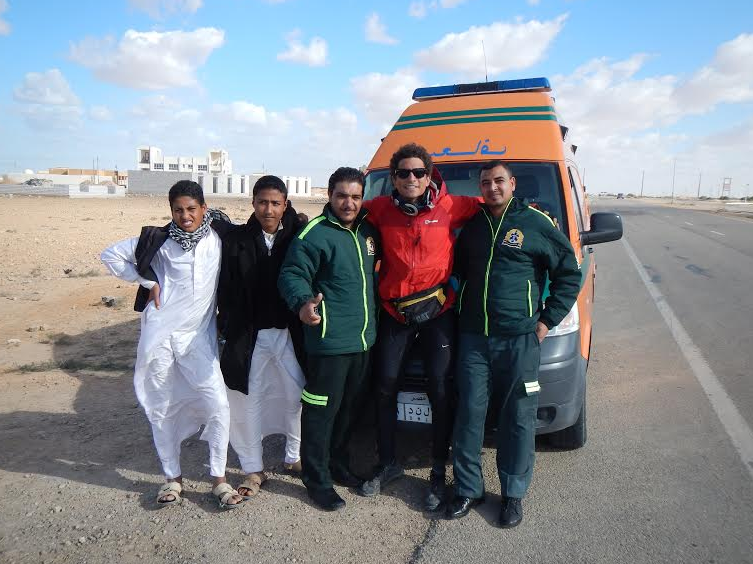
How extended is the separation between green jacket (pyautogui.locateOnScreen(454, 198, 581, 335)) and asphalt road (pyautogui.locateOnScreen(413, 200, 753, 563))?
1.11 meters

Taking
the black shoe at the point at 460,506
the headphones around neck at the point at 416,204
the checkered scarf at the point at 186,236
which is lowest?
the black shoe at the point at 460,506

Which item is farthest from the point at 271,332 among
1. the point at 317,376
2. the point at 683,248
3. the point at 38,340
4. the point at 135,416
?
the point at 683,248

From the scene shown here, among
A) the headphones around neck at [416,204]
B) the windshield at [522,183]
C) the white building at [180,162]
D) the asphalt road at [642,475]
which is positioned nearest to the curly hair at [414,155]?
the headphones around neck at [416,204]

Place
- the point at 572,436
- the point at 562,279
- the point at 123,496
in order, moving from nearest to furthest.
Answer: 1. the point at 562,279
2. the point at 123,496
3. the point at 572,436

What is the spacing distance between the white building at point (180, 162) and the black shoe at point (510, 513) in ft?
357

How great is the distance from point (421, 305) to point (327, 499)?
1297 millimetres

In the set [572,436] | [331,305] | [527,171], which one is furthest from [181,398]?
[527,171]

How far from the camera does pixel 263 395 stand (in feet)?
12.7

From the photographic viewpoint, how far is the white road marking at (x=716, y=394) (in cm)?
434

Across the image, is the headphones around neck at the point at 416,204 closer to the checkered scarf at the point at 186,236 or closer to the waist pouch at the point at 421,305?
the waist pouch at the point at 421,305

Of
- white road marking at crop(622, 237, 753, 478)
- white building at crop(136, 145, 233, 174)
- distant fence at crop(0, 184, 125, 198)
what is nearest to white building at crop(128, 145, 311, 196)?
white building at crop(136, 145, 233, 174)

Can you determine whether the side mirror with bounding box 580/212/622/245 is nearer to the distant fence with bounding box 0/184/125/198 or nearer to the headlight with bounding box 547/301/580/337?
the headlight with bounding box 547/301/580/337

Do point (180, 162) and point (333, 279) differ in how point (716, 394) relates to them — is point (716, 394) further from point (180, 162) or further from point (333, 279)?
point (180, 162)

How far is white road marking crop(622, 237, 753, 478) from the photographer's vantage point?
14.3ft
